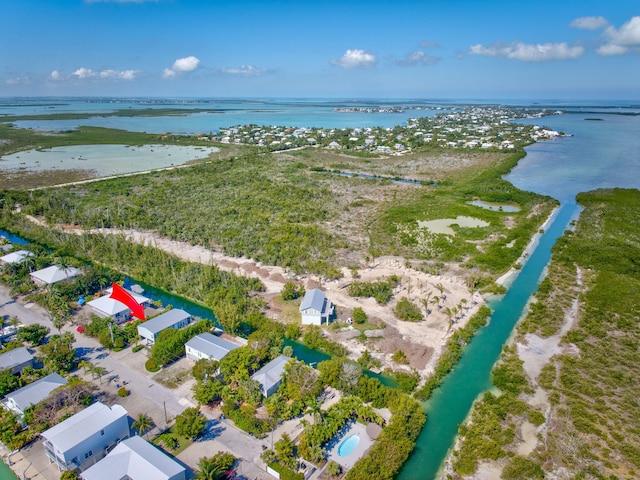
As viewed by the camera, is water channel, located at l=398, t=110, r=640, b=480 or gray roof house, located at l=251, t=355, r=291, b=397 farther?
gray roof house, located at l=251, t=355, r=291, b=397

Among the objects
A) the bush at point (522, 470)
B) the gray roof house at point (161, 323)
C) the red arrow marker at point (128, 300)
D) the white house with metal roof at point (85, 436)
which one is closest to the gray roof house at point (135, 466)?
the white house with metal roof at point (85, 436)

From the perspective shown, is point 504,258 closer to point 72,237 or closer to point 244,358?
point 244,358

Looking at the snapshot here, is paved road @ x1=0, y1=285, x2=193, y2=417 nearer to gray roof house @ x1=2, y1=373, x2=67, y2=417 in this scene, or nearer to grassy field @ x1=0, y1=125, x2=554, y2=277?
gray roof house @ x1=2, y1=373, x2=67, y2=417

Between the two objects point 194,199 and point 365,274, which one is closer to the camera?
point 365,274

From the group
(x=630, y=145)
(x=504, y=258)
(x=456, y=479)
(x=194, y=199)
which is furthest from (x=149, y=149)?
(x=630, y=145)

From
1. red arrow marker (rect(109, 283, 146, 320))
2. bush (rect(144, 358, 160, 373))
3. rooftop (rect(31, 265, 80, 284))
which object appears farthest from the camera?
rooftop (rect(31, 265, 80, 284))

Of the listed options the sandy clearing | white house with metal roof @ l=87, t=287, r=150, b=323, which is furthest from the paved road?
the sandy clearing

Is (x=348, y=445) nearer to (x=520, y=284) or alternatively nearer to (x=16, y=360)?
(x=16, y=360)

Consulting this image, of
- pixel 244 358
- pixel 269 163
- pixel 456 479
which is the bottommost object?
pixel 456 479
